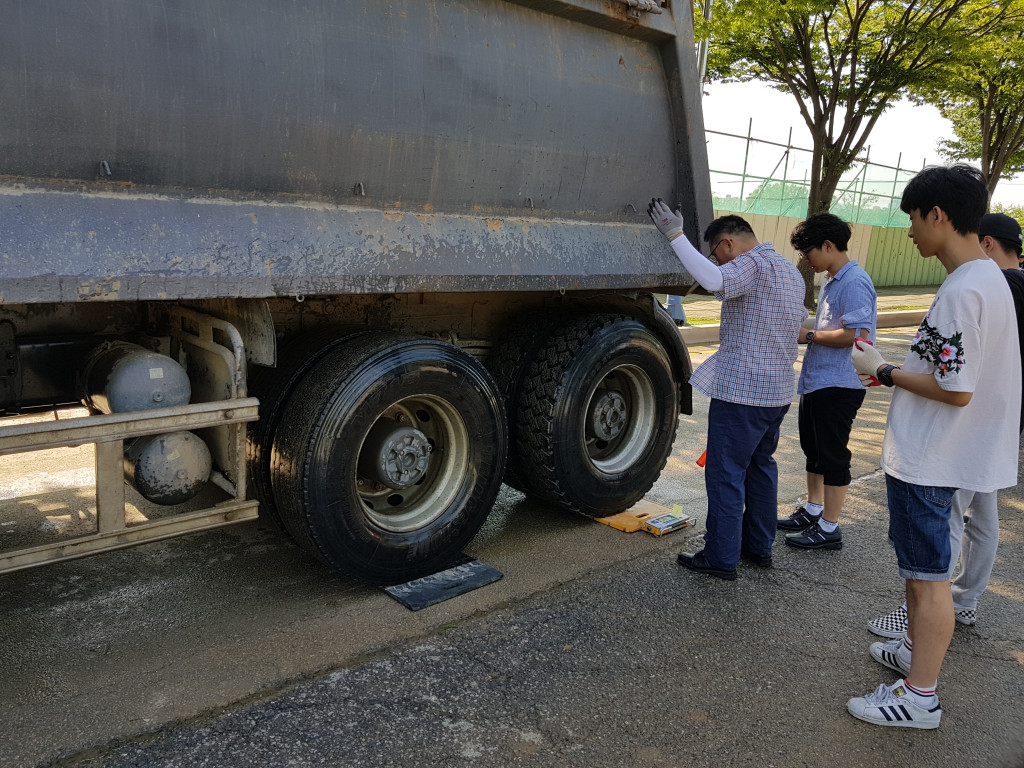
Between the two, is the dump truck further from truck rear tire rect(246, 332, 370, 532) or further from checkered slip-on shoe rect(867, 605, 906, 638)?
checkered slip-on shoe rect(867, 605, 906, 638)

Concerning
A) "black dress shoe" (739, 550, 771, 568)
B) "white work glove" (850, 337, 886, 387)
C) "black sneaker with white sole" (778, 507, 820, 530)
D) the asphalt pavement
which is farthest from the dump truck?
"white work glove" (850, 337, 886, 387)

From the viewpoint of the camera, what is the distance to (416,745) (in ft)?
8.51

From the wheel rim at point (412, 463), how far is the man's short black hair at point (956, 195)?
1999mm

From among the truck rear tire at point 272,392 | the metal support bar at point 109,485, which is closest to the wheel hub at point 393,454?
the truck rear tire at point 272,392

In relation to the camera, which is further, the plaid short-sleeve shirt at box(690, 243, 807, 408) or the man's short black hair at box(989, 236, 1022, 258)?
the man's short black hair at box(989, 236, 1022, 258)

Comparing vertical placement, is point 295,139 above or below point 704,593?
above

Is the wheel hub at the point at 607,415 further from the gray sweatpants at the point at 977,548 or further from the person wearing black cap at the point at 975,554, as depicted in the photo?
the gray sweatpants at the point at 977,548

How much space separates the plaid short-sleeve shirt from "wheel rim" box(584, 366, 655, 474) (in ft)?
2.49

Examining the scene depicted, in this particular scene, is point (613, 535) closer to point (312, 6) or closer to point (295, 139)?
point (295, 139)

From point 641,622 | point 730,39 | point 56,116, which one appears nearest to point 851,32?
point 730,39

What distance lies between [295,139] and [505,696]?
2.08 metres

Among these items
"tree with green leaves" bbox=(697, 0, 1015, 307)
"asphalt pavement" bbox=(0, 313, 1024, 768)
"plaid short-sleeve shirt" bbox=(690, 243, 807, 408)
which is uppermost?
"tree with green leaves" bbox=(697, 0, 1015, 307)

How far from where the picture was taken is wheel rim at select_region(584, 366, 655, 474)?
454 centimetres

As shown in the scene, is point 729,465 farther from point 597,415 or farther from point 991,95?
point 991,95
